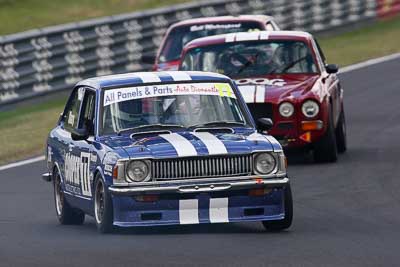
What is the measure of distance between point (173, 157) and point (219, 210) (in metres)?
0.52

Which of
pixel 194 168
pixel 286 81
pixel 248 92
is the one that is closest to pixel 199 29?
pixel 286 81

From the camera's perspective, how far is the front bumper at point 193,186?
11.0m

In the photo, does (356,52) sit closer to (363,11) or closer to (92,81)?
(363,11)

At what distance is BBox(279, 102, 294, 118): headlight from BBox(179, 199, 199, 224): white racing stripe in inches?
213

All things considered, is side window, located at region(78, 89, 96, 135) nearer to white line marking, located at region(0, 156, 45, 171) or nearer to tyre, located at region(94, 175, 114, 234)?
tyre, located at region(94, 175, 114, 234)

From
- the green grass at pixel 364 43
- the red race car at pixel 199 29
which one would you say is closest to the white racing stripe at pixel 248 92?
the red race car at pixel 199 29

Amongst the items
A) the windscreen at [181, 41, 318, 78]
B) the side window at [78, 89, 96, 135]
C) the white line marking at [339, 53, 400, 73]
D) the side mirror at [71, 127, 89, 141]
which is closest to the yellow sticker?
the side window at [78, 89, 96, 135]

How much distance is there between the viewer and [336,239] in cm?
1073

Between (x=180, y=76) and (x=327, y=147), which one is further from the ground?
(x=180, y=76)

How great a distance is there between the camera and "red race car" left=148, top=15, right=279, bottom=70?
22.5 metres

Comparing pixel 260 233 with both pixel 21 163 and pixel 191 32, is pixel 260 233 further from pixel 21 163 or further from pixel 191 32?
pixel 191 32

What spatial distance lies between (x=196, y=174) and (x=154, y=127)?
98 cm

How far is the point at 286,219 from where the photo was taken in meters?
11.3

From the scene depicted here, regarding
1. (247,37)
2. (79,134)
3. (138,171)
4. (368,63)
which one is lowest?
(138,171)
